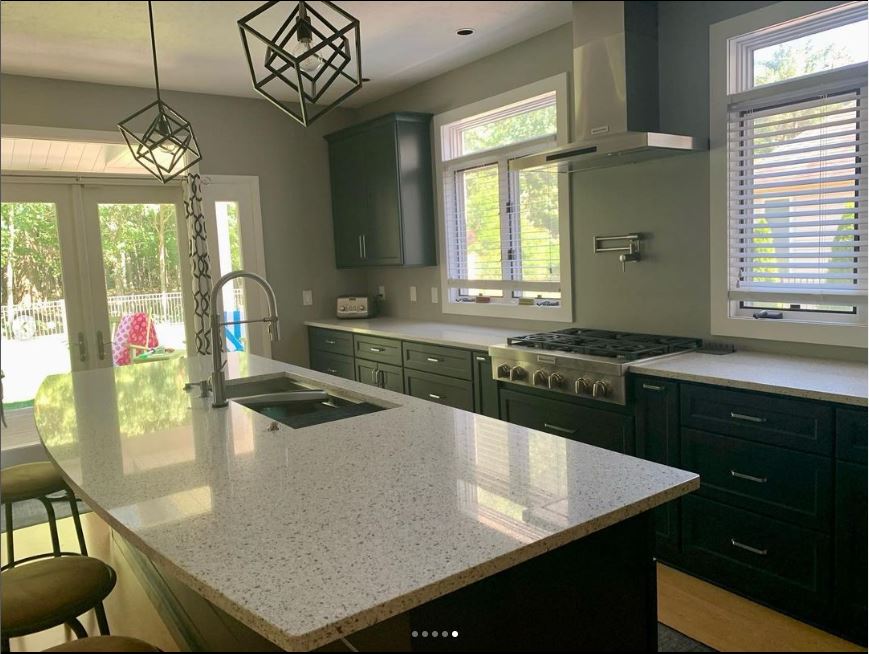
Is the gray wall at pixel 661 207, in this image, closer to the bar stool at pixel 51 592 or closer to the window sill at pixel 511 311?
the window sill at pixel 511 311

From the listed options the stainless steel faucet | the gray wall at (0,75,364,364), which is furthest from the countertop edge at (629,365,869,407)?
the gray wall at (0,75,364,364)

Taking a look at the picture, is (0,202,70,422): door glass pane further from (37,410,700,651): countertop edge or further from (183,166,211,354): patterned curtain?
(37,410,700,651): countertop edge

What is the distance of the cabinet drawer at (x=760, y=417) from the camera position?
85.9 inches

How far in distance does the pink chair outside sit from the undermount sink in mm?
2411

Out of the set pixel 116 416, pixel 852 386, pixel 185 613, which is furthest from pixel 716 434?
pixel 116 416

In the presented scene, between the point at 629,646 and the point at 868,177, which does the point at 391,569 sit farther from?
the point at 868,177

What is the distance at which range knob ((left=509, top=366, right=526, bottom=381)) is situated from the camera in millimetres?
3184

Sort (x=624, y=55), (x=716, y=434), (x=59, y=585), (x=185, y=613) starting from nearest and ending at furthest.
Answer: (x=59, y=585) < (x=185, y=613) < (x=716, y=434) < (x=624, y=55)

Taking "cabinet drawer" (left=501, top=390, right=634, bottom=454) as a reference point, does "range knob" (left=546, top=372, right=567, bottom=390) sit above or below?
above

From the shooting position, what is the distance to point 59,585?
65.2 inches

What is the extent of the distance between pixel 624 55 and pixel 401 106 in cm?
223

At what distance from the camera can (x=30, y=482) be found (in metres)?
2.49

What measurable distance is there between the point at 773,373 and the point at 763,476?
37 centimetres

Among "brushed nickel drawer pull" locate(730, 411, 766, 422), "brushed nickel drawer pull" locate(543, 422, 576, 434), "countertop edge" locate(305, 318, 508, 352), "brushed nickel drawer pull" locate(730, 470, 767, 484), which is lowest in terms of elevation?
"brushed nickel drawer pull" locate(730, 470, 767, 484)
